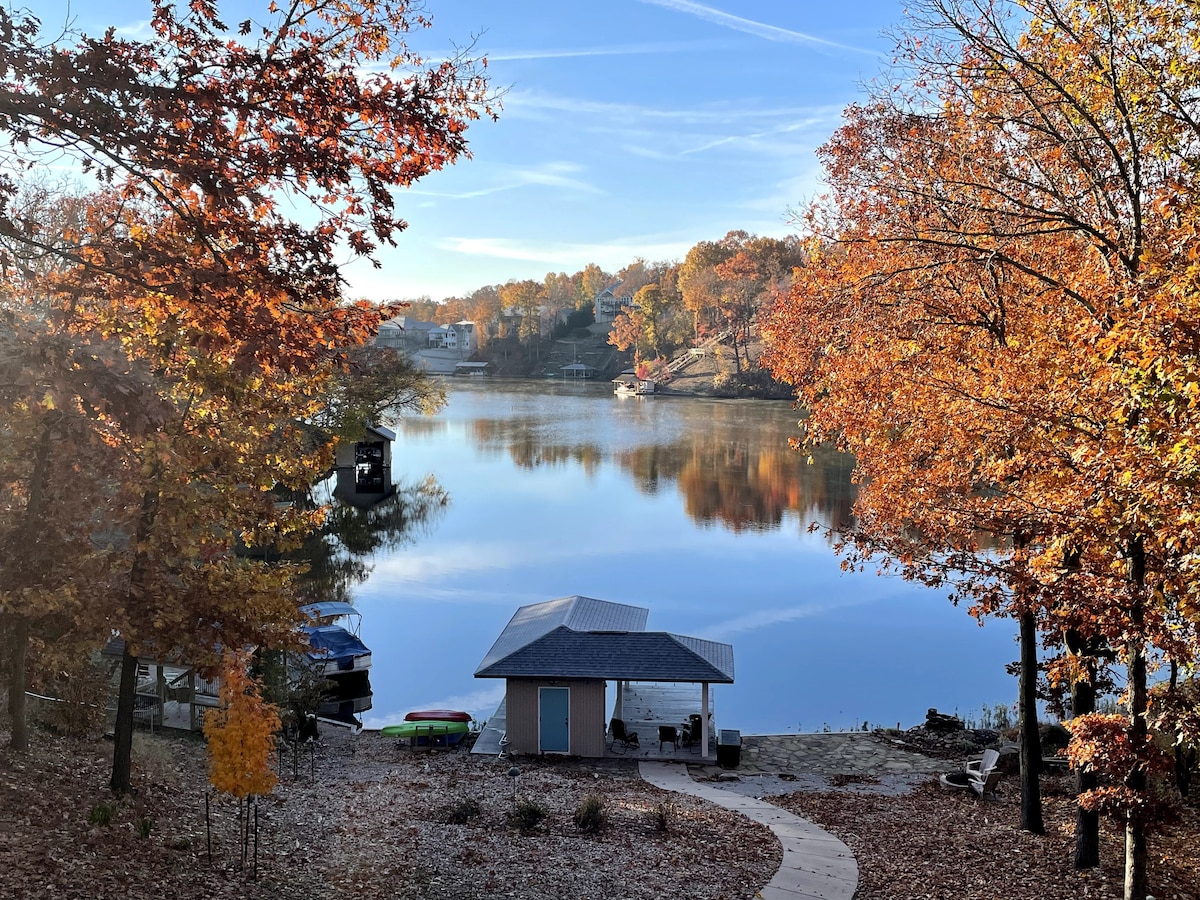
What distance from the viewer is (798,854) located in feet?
39.5

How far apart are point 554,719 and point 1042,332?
11.9 metres

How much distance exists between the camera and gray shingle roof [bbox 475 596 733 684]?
18.6 m

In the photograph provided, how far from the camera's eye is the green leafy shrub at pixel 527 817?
12523mm

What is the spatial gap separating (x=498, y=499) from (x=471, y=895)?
37085 mm

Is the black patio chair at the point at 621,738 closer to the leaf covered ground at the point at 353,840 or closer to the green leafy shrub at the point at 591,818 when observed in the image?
the leaf covered ground at the point at 353,840

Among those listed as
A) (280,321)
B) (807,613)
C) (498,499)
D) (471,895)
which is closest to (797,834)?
(471,895)

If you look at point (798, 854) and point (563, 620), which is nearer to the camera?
point (798, 854)

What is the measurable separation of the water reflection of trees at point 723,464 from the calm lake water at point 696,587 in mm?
209

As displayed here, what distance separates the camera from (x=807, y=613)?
27.6 m

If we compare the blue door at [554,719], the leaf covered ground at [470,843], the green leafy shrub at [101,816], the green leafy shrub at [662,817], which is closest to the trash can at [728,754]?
the leaf covered ground at [470,843]

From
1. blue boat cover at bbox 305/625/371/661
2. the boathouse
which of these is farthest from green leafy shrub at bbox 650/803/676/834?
blue boat cover at bbox 305/625/371/661

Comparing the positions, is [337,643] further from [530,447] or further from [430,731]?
[530,447]

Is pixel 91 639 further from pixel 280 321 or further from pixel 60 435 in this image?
pixel 280 321

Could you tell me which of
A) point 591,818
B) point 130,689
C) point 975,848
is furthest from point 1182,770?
point 130,689
